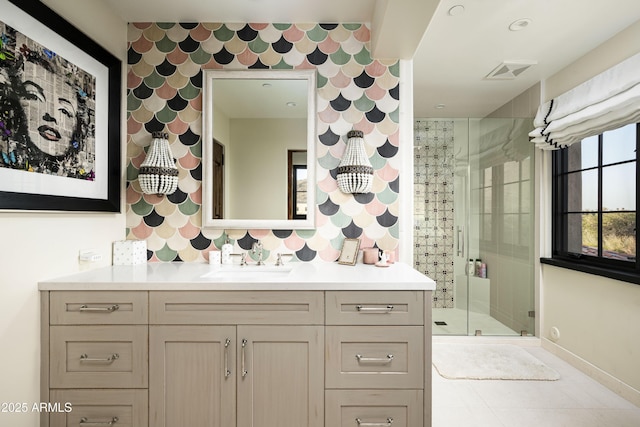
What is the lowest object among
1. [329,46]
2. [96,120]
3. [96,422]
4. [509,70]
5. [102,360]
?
[96,422]

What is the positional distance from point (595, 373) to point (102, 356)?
313 cm

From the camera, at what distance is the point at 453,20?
211 cm

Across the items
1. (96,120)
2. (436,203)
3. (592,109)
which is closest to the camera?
(96,120)

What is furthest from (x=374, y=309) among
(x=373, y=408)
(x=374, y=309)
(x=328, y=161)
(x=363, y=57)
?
(x=363, y=57)

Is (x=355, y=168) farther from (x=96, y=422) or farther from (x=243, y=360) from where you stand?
(x=96, y=422)

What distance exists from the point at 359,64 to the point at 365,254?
4.03 feet

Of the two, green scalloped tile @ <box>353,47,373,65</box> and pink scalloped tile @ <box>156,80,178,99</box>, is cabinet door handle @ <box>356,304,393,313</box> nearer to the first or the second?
green scalloped tile @ <box>353,47,373,65</box>

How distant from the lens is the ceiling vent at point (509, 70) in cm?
266

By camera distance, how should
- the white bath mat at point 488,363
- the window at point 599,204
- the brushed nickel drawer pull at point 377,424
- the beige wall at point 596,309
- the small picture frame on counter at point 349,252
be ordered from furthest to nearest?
the white bath mat at point 488,363
the window at point 599,204
the beige wall at point 596,309
the small picture frame on counter at point 349,252
the brushed nickel drawer pull at point 377,424

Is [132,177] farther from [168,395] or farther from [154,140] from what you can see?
[168,395]

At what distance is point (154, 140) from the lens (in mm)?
2051

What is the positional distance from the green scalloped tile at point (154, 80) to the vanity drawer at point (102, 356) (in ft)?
4.94

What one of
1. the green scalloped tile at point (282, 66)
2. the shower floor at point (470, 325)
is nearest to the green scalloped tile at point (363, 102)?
the green scalloped tile at point (282, 66)

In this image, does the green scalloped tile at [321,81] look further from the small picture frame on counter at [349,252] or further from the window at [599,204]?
the window at [599,204]
